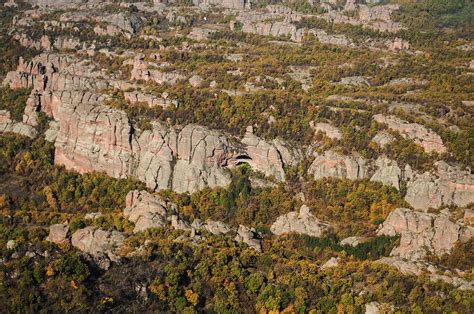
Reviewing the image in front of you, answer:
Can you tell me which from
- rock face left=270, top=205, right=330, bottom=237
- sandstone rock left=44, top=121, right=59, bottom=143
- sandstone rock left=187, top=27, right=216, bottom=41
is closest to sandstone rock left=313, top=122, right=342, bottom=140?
rock face left=270, top=205, right=330, bottom=237

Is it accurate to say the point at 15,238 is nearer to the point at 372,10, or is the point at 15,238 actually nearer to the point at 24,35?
the point at 24,35

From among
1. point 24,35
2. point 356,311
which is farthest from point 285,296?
point 24,35

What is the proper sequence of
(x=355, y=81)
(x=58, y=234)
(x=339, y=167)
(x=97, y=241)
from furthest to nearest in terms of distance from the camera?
(x=355, y=81) → (x=339, y=167) → (x=58, y=234) → (x=97, y=241)

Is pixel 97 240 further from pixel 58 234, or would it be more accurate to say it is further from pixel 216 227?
pixel 216 227

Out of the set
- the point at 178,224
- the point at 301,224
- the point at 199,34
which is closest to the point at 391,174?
the point at 301,224

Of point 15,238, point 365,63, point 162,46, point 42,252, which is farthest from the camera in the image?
point 162,46

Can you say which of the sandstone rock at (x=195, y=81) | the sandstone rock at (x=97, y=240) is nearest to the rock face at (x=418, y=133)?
the sandstone rock at (x=195, y=81)
